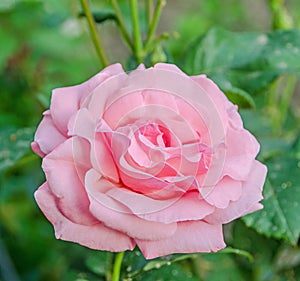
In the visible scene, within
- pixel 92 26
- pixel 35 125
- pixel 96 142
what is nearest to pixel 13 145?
pixel 92 26

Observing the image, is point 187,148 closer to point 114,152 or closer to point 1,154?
point 114,152

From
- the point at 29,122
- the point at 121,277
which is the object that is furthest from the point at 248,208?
the point at 29,122

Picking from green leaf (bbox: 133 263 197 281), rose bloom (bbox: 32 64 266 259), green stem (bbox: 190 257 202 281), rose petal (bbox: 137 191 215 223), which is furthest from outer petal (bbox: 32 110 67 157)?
green stem (bbox: 190 257 202 281)

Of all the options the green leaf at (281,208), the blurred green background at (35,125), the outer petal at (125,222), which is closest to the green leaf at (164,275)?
the blurred green background at (35,125)

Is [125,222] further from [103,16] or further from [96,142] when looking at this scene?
[103,16]

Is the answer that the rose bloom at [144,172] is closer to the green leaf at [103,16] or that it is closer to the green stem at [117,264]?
the green stem at [117,264]

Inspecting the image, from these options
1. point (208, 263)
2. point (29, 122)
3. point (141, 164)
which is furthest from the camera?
point (29, 122)
